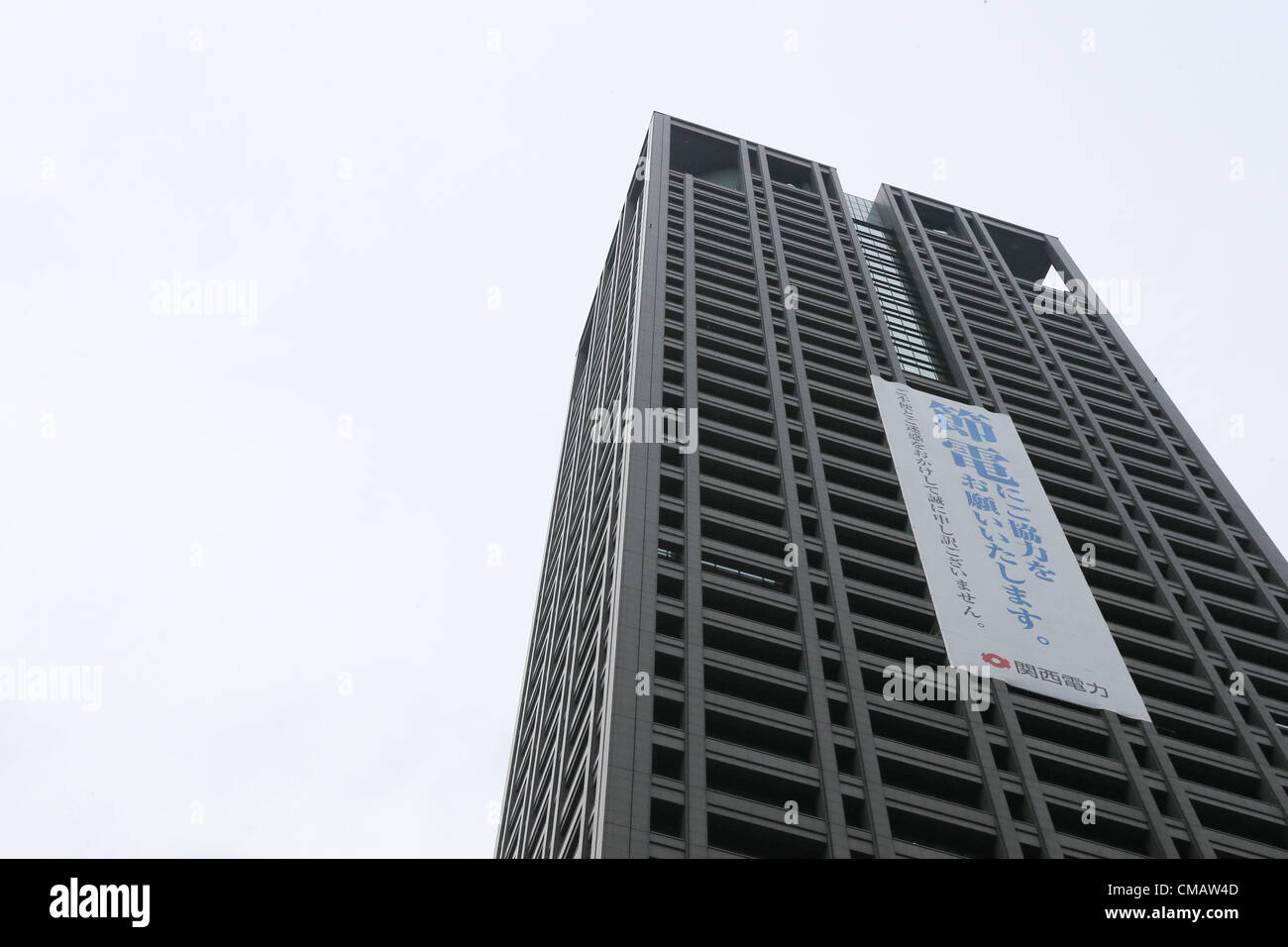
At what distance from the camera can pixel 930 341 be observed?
255 feet

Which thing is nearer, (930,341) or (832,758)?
(832,758)

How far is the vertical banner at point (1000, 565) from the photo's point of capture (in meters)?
48.8

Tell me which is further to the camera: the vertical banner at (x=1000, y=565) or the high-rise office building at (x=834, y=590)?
the vertical banner at (x=1000, y=565)

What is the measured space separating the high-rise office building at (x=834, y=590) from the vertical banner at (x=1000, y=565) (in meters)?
0.86

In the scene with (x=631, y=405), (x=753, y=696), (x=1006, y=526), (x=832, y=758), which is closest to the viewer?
(x=832, y=758)

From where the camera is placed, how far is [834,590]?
50625 mm

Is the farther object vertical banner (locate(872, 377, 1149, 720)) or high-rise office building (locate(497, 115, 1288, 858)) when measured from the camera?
vertical banner (locate(872, 377, 1149, 720))

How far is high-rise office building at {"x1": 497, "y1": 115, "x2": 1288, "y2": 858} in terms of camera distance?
41875mm

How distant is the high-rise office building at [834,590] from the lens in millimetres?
41875

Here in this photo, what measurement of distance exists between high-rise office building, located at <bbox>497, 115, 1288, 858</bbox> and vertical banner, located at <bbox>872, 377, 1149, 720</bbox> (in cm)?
86
